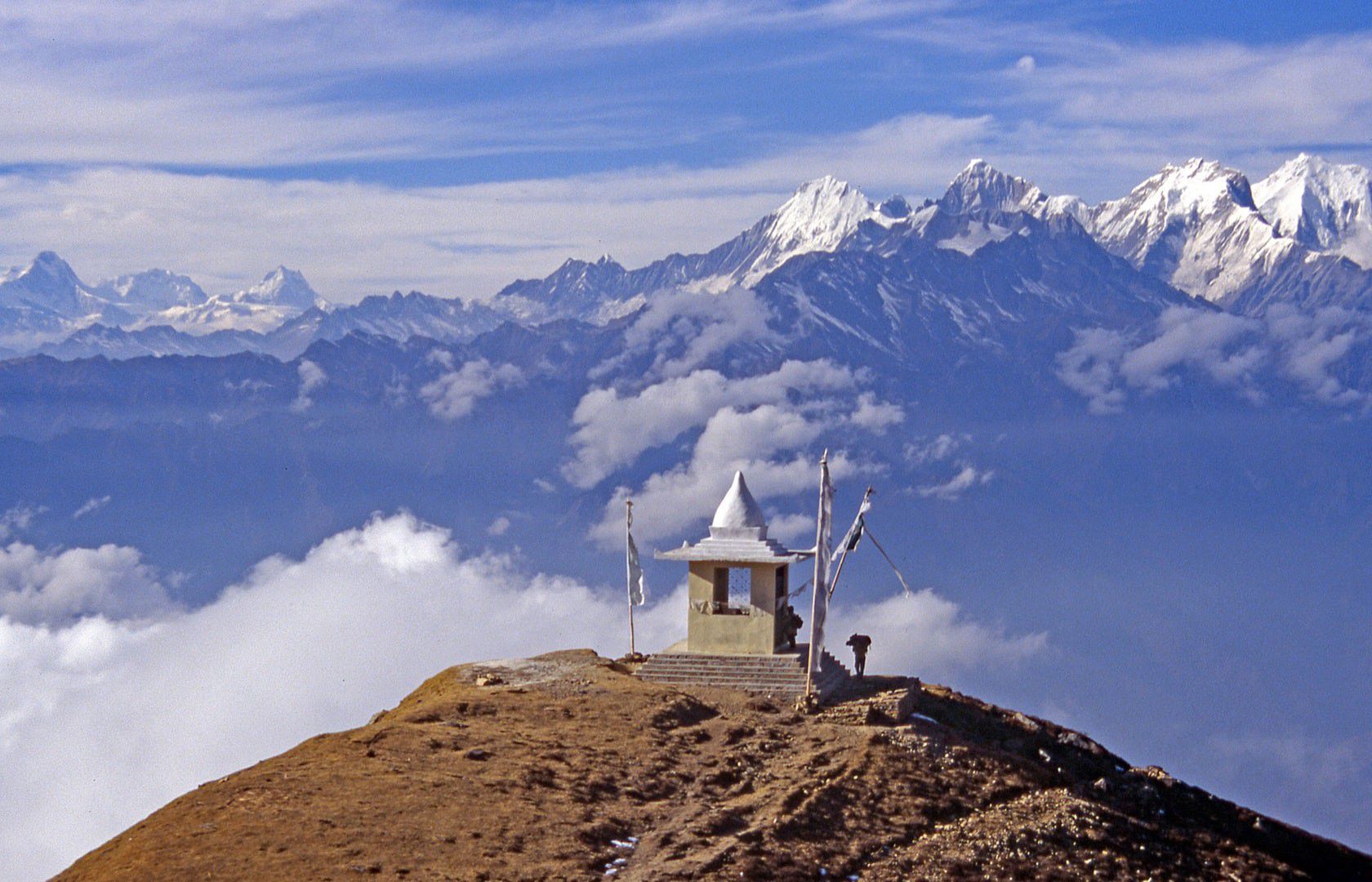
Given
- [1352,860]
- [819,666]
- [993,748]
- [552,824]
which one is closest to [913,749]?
[993,748]

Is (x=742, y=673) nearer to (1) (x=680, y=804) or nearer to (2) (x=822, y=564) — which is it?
(2) (x=822, y=564)

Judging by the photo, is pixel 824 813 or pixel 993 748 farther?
pixel 993 748

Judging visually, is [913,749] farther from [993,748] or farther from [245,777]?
[245,777]

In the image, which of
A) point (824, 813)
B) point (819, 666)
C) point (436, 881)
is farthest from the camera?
point (819, 666)

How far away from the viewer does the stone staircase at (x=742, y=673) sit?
1999 inches

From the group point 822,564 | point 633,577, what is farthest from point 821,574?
point 633,577

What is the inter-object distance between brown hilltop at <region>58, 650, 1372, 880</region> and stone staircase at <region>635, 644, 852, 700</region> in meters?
1.05

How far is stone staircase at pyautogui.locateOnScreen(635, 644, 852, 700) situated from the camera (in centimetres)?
5078

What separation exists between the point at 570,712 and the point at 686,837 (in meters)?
9.24

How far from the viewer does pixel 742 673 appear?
51625mm

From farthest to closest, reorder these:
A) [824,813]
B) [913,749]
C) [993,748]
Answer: [993,748] → [913,749] → [824,813]

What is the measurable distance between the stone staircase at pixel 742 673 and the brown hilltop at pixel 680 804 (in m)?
1.05

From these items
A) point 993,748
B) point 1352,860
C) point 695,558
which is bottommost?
point 1352,860

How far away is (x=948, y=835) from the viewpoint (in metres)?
40.3
